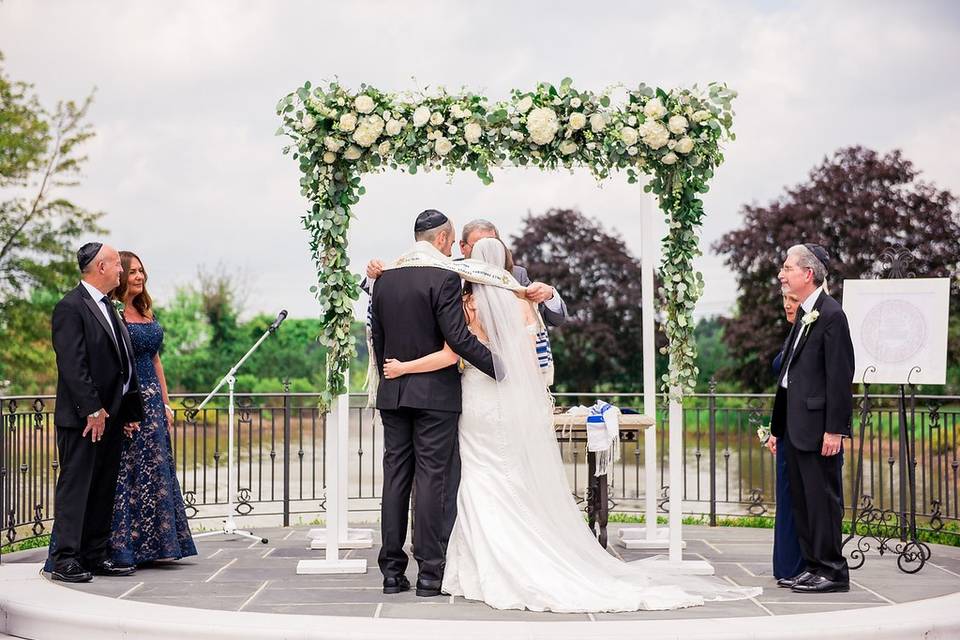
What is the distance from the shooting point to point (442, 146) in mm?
6742

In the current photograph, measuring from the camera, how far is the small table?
7.08m

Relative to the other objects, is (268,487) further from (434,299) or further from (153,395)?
(434,299)

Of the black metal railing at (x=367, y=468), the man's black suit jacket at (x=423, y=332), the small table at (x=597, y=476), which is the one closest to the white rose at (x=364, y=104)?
the man's black suit jacket at (x=423, y=332)

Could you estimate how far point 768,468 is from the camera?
1934 centimetres

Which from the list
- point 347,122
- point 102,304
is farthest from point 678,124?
point 102,304

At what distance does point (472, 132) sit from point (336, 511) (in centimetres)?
269

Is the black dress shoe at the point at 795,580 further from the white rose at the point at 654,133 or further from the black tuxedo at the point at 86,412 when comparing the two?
the black tuxedo at the point at 86,412

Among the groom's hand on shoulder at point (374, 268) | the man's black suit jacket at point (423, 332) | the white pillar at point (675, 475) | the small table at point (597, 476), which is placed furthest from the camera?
the small table at point (597, 476)

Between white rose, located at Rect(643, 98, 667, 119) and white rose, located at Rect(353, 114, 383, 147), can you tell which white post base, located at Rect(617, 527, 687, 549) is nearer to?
white rose, located at Rect(643, 98, 667, 119)

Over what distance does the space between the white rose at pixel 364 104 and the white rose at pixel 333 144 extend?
0.81 ft

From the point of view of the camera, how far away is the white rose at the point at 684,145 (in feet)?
22.0

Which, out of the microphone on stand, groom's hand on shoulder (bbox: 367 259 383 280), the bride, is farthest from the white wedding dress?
the microphone on stand

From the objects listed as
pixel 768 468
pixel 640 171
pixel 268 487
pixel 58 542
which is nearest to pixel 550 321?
pixel 640 171

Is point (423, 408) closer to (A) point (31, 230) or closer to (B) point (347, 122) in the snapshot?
(B) point (347, 122)
